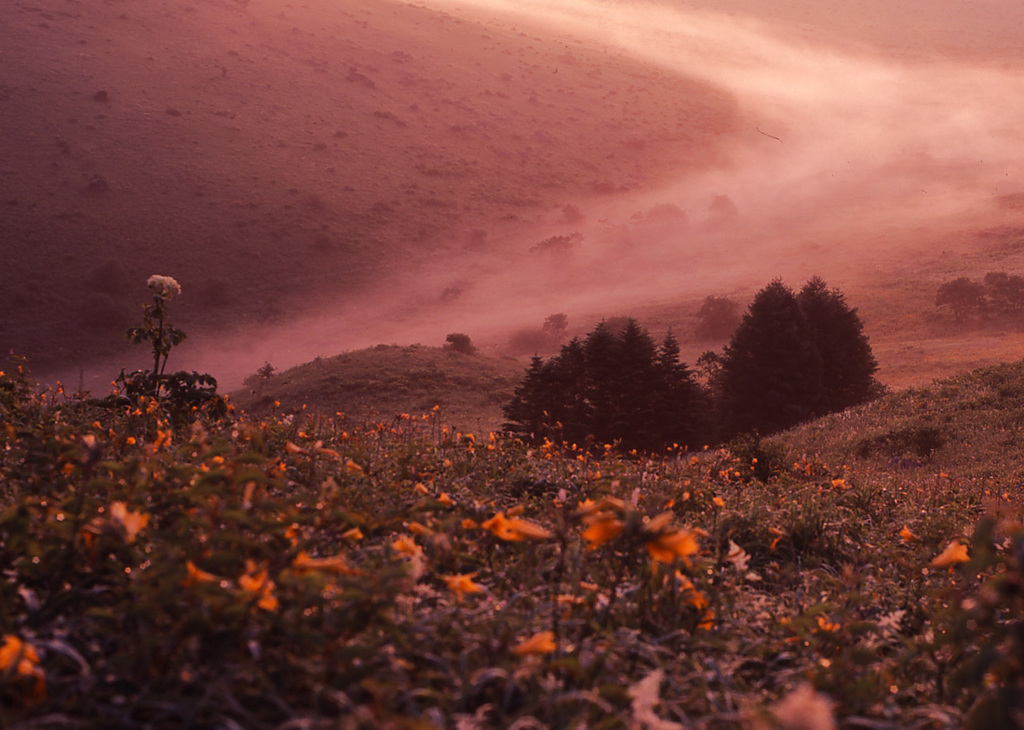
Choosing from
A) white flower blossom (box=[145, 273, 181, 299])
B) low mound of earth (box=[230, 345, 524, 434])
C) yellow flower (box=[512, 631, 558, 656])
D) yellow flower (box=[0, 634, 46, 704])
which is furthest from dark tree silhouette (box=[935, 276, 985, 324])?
yellow flower (box=[0, 634, 46, 704])

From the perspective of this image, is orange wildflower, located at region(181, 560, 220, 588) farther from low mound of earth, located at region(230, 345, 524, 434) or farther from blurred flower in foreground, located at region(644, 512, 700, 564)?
low mound of earth, located at region(230, 345, 524, 434)

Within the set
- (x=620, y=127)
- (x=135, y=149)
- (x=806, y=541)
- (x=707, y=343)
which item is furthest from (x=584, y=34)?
(x=806, y=541)

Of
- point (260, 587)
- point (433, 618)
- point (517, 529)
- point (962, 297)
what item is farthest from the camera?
point (962, 297)

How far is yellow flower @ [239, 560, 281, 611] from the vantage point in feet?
6.13

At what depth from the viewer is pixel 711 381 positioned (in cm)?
3750

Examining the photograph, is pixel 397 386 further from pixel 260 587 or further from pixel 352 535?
pixel 260 587

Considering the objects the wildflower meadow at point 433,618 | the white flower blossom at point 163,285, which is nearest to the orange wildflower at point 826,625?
the wildflower meadow at point 433,618

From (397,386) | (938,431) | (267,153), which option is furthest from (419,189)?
(938,431)

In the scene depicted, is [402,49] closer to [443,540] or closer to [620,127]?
[620,127]

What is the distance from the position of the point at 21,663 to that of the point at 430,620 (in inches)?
39.4

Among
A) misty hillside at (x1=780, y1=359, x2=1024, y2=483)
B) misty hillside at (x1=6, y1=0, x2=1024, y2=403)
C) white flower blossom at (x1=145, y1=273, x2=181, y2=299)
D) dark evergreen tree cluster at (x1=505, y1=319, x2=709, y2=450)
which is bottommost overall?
misty hillside at (x1=780, y1=359, x2=1024, y2=483)

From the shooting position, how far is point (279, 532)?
2363mm

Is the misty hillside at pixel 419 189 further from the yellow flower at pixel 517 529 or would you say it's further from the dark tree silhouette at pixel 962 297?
the yellow flower at pixel 517 529

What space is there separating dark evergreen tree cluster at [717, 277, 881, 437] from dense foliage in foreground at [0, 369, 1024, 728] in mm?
30414
